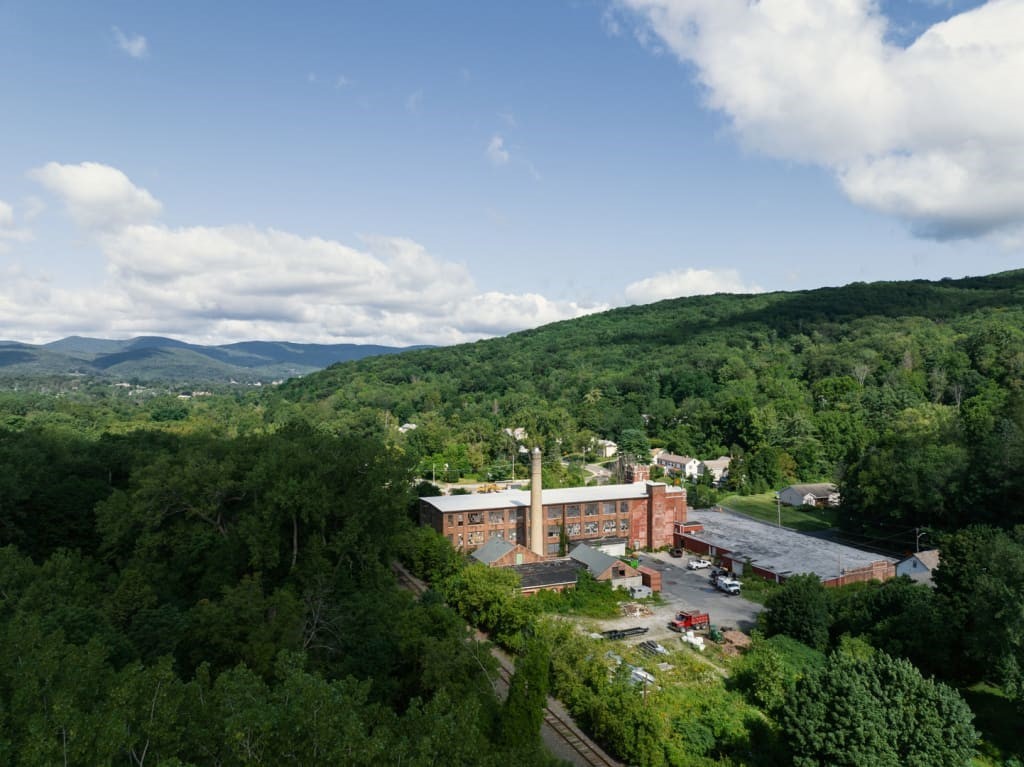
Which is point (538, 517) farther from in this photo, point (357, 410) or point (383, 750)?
point (357, 410)

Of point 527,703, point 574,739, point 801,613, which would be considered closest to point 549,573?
point 801,613

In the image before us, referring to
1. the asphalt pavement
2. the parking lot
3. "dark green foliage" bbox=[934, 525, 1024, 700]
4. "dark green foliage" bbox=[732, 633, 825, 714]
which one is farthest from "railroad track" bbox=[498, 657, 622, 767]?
"dark green foliage" bbox=[934, 525, 1024, 700]

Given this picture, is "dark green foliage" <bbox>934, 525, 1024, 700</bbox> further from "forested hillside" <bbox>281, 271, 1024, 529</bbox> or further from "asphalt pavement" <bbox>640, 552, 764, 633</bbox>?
"forested hillside" <bbox>281, 271, 1024, 529</bbox>

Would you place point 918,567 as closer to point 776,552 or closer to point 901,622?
point 776,552

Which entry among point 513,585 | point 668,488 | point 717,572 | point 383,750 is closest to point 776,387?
point 668,488

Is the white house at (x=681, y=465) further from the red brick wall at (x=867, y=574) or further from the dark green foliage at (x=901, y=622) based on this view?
the dark green foliage at (x=901, y=622)

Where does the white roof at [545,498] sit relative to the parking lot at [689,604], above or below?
above

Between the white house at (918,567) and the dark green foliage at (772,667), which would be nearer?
the dark green foliage at (772,667)

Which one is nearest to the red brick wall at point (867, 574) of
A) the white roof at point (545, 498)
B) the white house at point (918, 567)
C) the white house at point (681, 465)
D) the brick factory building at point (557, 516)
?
the white house at point (918, 567)
